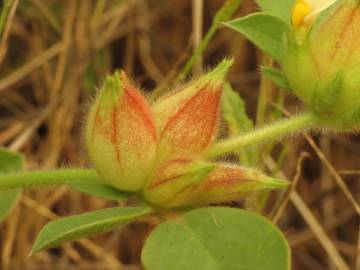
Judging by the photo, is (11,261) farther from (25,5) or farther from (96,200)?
(25,5)

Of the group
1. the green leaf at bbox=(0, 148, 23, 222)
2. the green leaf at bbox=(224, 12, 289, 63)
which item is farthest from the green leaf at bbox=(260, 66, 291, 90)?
the green leaf at bbox=(0, 148, 23, 222)

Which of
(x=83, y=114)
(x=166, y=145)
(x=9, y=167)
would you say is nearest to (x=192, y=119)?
(x=166, y=145)

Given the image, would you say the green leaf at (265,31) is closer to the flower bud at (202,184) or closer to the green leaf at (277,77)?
the green leaf at (277,77)

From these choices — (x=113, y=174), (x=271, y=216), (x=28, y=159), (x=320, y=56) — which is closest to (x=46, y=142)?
(x=28, y=159)

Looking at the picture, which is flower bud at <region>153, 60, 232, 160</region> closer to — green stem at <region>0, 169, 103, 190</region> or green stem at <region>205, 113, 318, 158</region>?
green stem at <region>205, 113, 318, 158</region>

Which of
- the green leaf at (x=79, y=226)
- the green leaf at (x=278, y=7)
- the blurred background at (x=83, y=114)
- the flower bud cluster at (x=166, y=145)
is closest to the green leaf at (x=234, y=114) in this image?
the blurred background at (x=83, y=114)

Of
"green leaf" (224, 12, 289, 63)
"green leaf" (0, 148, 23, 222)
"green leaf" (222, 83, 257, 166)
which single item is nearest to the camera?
"green leaf" (224, 12, 289, 63)
